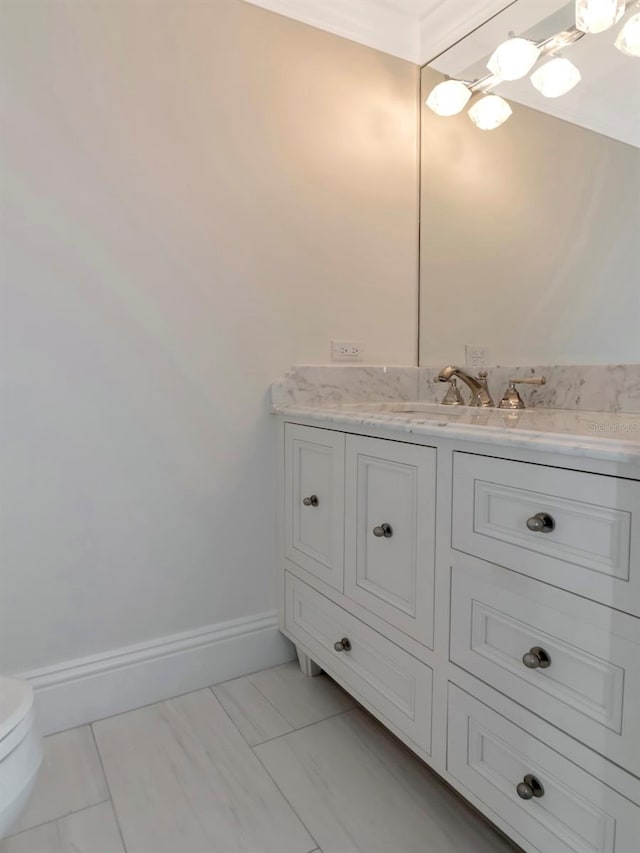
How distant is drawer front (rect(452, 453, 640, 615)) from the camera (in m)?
0.72

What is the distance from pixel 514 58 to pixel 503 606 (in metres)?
1.58

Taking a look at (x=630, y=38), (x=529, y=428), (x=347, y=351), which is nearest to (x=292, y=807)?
(x=529, y=428)

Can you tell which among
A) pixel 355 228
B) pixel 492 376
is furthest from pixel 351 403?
pixel 355 228

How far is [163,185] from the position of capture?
1445 millimetres

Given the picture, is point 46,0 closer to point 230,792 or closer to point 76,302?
point 76,302

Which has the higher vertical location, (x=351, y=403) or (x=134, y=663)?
(x=351, y=403)

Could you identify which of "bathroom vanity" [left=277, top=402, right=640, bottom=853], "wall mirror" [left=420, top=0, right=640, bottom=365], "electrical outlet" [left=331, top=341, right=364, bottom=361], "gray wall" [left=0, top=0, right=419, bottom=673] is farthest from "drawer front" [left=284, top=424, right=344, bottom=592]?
"wall mirror" [left=420, top=0, right=640, bottom=365]

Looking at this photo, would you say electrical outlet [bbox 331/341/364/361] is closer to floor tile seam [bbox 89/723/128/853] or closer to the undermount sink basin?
the undermount sink basin

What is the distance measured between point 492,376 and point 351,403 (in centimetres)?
47

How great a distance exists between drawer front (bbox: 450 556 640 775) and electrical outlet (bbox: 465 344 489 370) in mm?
965

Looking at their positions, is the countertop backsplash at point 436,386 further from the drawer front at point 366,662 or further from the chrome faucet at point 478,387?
the drawer front at point 366,662

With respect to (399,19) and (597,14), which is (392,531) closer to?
(597,14)

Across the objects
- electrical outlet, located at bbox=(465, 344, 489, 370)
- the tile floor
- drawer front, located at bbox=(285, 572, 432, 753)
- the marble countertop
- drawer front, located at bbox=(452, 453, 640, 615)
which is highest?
electrical outlet, located at bbox=(465, 344, 489, 370)

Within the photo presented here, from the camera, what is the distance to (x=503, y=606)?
2.96 feet
